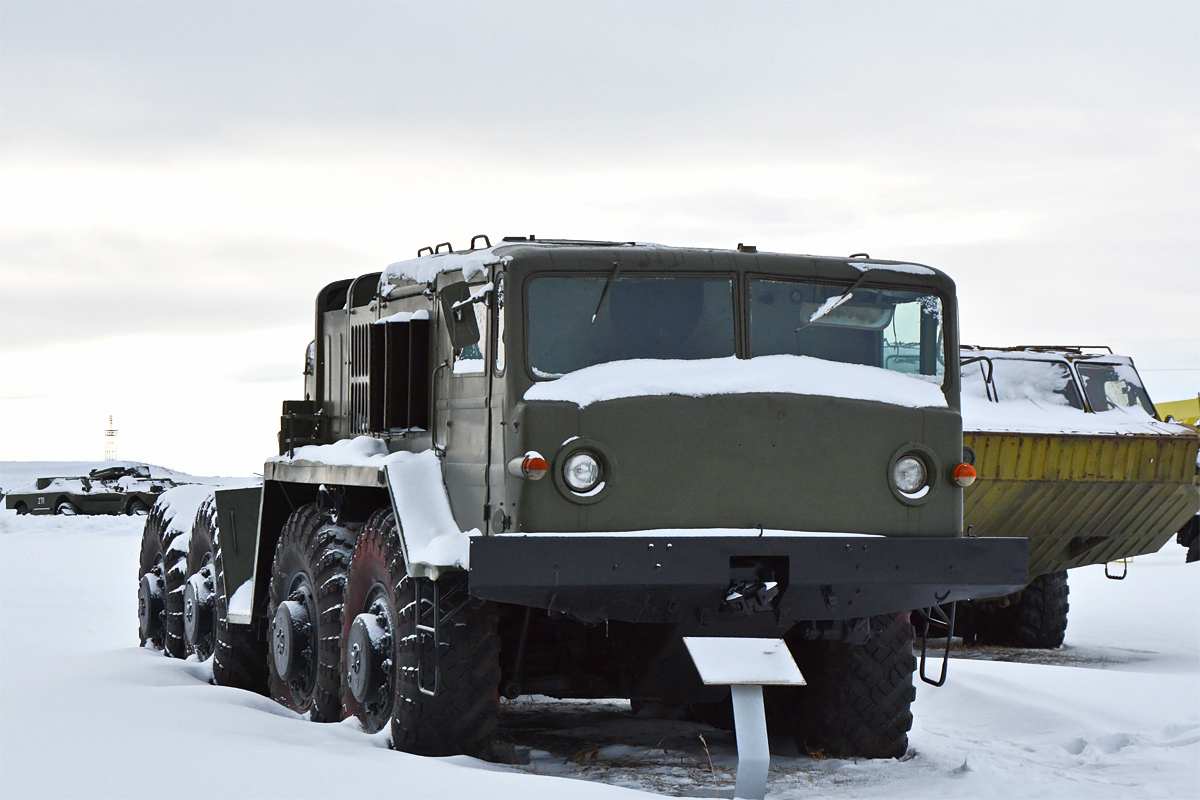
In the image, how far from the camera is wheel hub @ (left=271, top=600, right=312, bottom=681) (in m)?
8.50

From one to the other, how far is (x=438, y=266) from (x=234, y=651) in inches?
149

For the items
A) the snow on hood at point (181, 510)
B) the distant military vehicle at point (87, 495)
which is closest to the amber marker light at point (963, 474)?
the snow on hood at point (181, 510)

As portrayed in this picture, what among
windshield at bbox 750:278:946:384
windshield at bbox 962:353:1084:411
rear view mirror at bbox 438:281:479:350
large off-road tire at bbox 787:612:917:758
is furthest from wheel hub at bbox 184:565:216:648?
windshield at bbox 962:353:1084:411

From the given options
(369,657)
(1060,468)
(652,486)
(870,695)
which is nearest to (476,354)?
(652,486)

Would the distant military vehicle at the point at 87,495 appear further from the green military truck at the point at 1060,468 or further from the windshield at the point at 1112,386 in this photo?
the windshield at the point at 1112,386

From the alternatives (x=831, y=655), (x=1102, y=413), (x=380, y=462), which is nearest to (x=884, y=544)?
(x=831, y=655)

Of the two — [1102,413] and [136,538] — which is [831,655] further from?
[136,538]

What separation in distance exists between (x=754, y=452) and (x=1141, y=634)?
31.1 ft

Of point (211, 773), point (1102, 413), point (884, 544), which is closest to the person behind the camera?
point (211, 773)

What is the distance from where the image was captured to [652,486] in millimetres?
6457

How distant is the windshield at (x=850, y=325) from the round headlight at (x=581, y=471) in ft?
3.06

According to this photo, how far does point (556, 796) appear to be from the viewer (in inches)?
214

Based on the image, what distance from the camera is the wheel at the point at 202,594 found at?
424 inches

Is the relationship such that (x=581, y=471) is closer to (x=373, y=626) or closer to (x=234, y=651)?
(x=373, y=626)
